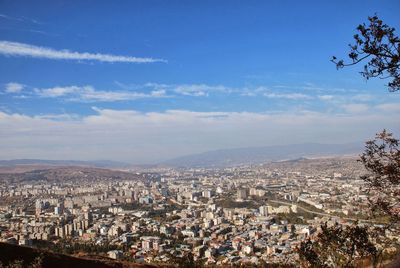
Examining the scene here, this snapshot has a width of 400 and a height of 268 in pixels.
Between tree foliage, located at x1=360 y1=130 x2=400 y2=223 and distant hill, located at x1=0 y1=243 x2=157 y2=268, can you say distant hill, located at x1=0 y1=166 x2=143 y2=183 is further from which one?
tree foliage, located at x1=360 y1=130 x2=400 y2=223

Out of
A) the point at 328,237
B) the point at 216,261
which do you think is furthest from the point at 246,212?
the point at 328,237

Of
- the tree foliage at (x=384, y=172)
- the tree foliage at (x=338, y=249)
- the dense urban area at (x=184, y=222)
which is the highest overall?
the tree foliage at (x=384, y=172)

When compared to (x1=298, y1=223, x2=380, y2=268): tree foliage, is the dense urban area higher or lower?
lower

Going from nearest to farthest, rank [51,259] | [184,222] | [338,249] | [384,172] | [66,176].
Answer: [384,172]
[338,249]
[51,259]
[184,222]
[66,176]

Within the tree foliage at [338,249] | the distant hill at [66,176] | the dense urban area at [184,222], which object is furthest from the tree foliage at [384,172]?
the distant hill at [66,176]

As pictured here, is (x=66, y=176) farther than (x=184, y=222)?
Yes

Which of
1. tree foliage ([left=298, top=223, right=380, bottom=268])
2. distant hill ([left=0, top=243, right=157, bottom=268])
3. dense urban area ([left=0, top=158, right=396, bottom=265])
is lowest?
dense urban area ([left=0, top=158, right=396, bottom=265])

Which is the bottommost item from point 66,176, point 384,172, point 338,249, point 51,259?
point 66,176

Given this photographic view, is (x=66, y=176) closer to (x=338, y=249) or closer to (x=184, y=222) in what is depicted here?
(x=184, y=222)

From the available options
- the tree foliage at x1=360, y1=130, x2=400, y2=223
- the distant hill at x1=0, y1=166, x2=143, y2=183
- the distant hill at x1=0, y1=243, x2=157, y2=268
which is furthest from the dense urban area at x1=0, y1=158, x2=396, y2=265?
the distant hill at x1=0, y1=166, x2=143, y2=183

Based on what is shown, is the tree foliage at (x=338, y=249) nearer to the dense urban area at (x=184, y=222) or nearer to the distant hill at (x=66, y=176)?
the dense urban area at (x=184, y=222)

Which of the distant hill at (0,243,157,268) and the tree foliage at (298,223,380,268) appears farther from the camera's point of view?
the distant hill at (0,243,157,268)

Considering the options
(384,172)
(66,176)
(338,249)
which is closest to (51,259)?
(338,249)
